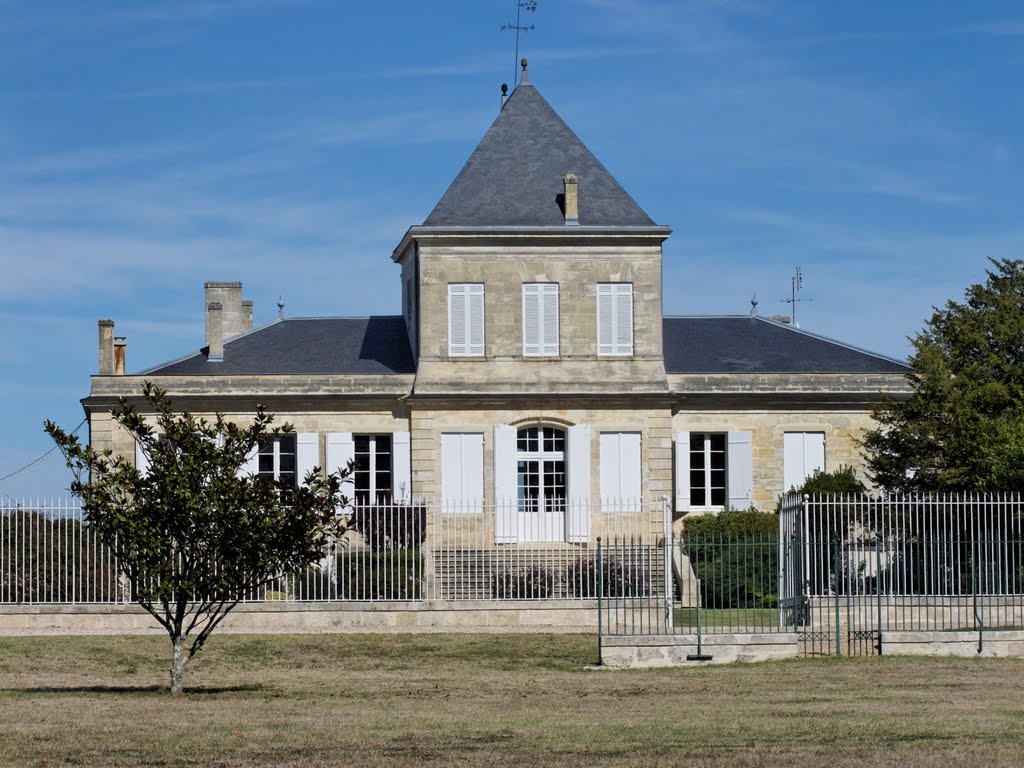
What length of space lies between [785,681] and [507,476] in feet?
49.2

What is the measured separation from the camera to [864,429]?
3181 centimetres

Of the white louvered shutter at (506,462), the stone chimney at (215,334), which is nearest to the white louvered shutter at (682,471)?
the white louvered shutter at (506,462)

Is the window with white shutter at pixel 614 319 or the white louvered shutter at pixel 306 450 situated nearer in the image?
the window with white shutter at pixel 614 319

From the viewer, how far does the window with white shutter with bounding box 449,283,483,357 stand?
31.8 metres

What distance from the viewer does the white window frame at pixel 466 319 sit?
104 feet

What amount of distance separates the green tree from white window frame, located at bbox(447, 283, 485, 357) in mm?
7781

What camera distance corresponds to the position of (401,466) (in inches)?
1252

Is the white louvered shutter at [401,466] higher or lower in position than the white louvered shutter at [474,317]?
lower

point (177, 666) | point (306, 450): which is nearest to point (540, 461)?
point (306, 450)

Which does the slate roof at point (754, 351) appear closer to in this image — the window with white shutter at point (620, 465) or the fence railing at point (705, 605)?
the window with white shutter at point (620, 465)

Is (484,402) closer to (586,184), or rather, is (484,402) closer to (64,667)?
(586,184)

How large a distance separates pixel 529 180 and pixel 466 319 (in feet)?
11.0

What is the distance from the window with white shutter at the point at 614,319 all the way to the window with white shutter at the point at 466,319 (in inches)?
92.4

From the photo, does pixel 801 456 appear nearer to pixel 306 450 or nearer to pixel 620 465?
pixel 620 465
